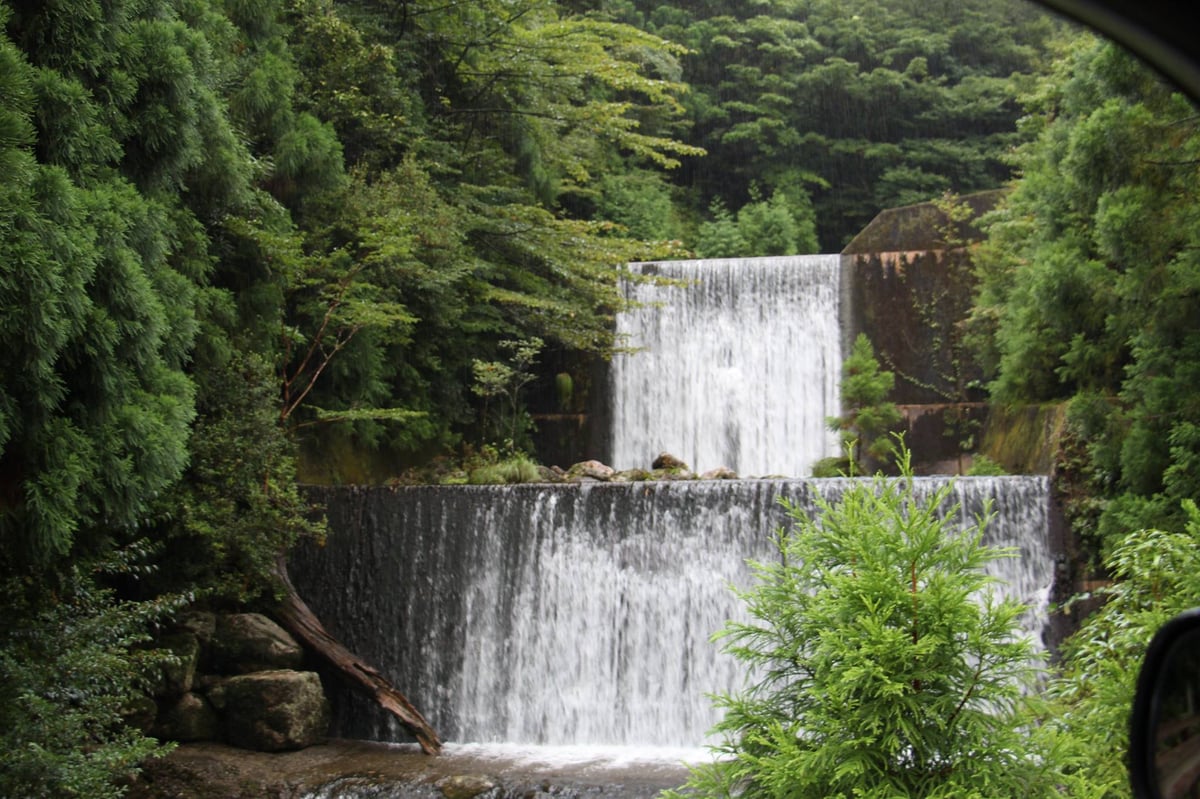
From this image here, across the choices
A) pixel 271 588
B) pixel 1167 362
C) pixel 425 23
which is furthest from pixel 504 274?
pixel 1167 362

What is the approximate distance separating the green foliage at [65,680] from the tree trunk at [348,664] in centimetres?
263

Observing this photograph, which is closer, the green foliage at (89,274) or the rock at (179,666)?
the green foliage at (89,274)

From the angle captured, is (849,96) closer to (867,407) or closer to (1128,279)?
(867,407)

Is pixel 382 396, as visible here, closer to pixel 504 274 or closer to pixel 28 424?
pixel 504 274

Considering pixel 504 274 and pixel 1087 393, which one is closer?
pixel 1087 393

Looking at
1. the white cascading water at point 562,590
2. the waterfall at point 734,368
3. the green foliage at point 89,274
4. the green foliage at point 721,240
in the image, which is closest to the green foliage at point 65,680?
the green foliage at point 89,274

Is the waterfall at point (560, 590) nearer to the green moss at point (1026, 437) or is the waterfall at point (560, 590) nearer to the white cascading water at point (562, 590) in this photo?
the white cascading water at point (562, 590)

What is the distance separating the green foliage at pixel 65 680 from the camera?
6.26 meters

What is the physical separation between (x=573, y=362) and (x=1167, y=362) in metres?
9.98

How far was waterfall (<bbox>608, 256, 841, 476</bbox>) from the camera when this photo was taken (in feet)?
53.7

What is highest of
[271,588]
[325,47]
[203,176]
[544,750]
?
[325,47]

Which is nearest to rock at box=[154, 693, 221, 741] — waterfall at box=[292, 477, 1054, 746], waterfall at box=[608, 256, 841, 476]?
waterfall at box=[292, 477, 1054, 746]

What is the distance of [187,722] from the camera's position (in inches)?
367

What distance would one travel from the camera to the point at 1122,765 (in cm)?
436
